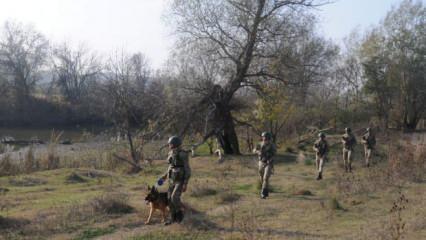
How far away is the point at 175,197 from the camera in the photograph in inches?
415

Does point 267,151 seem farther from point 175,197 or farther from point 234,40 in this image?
point 234,40

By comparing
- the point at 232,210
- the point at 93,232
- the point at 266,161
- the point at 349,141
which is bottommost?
the point at 93,232

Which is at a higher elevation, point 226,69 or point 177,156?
point 226,69

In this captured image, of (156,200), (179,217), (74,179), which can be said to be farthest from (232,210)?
(74,179)

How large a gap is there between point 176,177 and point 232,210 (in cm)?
145

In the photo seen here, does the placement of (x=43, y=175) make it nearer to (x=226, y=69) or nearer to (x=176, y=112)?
(x=176, y=112)

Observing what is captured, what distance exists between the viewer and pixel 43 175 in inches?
780

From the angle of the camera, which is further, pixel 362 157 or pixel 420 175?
pixel 362 157

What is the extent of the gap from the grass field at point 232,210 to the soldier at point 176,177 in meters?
0.34

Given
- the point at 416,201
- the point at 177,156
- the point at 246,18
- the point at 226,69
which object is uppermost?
the point at 246,18

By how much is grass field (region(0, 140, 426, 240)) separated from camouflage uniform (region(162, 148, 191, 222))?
0.35 metres

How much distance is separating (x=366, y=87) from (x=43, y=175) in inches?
1333

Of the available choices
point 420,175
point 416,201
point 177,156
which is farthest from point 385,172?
point 177,156

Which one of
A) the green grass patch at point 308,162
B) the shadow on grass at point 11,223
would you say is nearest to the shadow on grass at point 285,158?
the green grass patch at point 308,162
